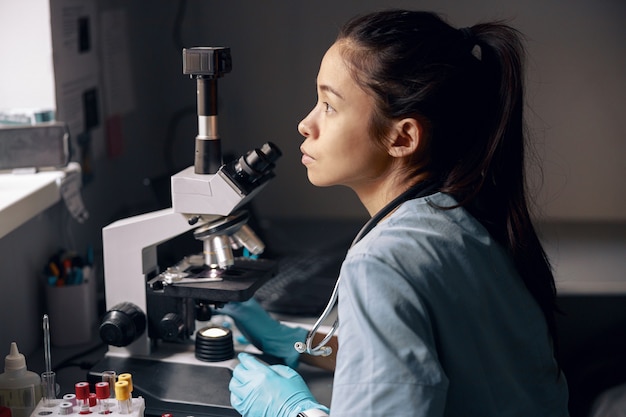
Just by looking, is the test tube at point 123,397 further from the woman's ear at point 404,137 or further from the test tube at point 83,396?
the woman's ear at point 404,137

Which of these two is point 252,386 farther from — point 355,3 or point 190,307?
point 355,3

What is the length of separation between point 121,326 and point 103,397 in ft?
0.69

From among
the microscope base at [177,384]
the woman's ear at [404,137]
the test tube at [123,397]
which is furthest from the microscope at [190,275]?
the woman's ear at [404,137]

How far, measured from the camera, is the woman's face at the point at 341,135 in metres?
1.09

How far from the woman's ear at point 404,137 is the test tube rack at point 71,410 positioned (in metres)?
0.51

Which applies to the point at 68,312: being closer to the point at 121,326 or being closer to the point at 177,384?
the point at 121,326

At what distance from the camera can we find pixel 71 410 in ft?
3.71

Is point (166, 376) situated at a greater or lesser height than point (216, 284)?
lesser

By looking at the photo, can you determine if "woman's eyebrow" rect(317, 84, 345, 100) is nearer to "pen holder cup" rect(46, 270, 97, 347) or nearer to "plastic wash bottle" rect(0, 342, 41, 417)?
"plastic wash bottle" rect(0, 342, 41, 417)

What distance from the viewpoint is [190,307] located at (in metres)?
1.42

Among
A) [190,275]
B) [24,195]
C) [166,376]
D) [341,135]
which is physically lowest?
[166,376]

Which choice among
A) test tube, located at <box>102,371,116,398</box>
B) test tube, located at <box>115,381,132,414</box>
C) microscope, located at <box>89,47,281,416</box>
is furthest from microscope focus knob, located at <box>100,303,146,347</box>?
test tube, located at <box>115,381,132,414</box>

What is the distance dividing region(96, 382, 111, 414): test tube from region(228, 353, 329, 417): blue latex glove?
186 mm

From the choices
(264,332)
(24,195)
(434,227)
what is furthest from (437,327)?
(24,195)
